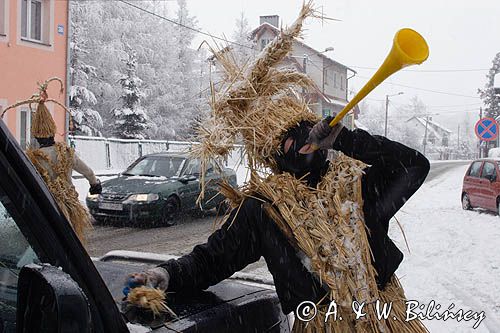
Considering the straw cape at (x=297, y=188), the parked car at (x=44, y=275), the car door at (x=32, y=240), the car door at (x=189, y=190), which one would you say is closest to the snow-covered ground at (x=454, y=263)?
the straw cape at (x=297, y=188)

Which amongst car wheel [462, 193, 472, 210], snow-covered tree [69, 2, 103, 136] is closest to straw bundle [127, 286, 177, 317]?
car wheel [462, 193, 472, 210]

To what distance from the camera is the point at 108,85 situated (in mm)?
38156

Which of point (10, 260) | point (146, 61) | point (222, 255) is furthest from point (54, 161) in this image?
point (146, 61)

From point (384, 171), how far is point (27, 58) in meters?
17.7

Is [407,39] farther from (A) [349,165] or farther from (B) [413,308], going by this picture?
(B) [413,308]

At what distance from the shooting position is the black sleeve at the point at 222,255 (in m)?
2.14

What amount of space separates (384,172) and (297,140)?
436mm

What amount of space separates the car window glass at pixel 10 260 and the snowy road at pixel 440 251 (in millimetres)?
3056

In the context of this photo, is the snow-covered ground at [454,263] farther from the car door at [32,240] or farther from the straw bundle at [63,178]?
the straw bundle at [63,178]

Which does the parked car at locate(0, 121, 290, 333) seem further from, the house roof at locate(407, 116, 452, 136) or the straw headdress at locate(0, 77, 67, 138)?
the house roof at locate(407, 116, 452, 136)

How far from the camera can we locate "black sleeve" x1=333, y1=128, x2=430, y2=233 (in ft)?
7.77

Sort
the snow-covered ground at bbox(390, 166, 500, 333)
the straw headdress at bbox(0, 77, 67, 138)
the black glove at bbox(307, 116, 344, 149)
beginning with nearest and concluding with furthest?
the black glove at bbox(307, 116, 344, 149) < the straw headdress at bbox(0, 77, 67, 138) < the snow-covered ground at bbox(390, 166, 500, 333)

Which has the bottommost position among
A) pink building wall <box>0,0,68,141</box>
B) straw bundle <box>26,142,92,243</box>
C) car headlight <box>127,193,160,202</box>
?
car headlight <box>127,193,160,202</box>

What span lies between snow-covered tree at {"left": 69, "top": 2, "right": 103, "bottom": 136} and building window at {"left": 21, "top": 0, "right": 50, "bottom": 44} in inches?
593
